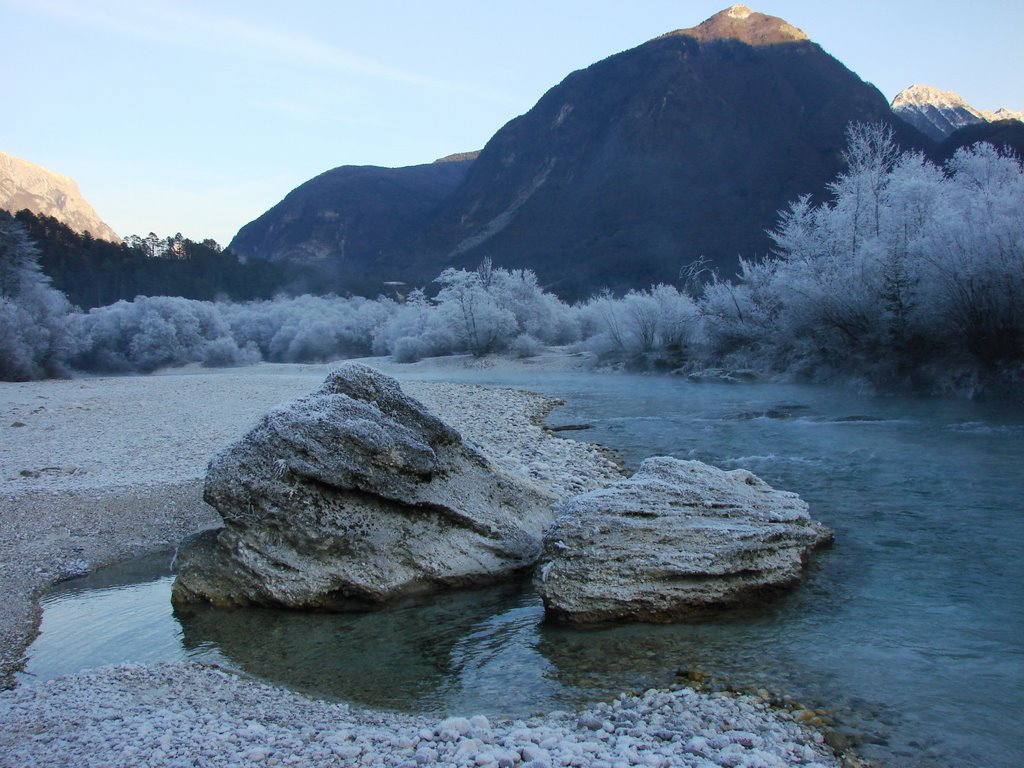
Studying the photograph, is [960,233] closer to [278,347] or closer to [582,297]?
[278,347]

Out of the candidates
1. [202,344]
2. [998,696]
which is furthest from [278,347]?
[998,696]

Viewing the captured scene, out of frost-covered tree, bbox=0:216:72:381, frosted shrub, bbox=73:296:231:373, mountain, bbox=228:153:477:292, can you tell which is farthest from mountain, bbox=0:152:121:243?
frost-covered tree, bbox=0:216:72:381

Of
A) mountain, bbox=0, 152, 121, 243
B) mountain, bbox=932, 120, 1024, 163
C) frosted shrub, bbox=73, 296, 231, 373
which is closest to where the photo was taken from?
frosted shrub, bbox=73, 296, 231, 373

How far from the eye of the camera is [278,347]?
1983 inches

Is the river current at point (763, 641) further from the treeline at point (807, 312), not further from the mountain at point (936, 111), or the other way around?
the mountain at point (936, 111)

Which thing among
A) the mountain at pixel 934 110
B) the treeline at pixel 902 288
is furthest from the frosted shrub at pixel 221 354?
the mountain at pixel 934 110

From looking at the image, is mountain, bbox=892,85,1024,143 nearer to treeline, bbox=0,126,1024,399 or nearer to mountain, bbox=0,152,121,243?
treeline, bbox=0,126,1024,399

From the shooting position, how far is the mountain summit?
11506cm

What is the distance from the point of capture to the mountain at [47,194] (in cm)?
9925

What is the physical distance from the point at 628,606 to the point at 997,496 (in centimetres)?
549

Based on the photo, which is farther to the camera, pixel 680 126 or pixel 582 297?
pixel 680 126

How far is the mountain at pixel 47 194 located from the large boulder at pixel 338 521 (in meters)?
103

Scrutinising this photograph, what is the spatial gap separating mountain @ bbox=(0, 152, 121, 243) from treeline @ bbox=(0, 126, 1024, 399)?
66884 millimetres

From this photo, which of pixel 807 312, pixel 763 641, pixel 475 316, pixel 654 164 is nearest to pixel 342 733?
pixel 763 641
